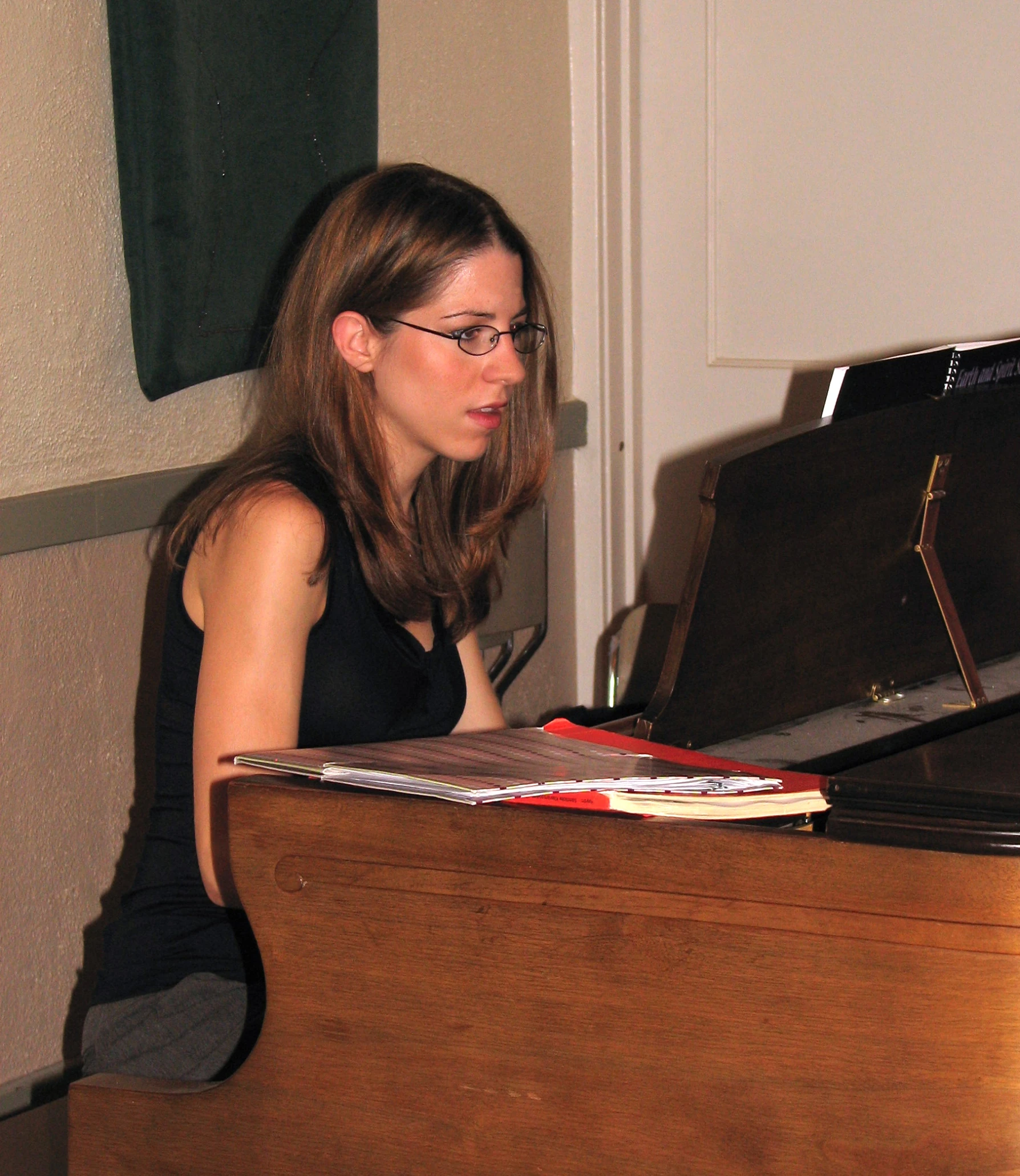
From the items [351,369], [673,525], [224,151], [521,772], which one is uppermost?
[224,151]

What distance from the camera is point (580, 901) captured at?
93 cm

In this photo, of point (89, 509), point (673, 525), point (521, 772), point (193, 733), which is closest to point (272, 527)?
point (193, 733)

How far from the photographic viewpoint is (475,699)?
1.66 meters

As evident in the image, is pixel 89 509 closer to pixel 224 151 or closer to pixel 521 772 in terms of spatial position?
pixel 224 151

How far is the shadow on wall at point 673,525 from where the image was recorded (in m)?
2.64

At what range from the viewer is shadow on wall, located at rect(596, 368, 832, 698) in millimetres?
2643

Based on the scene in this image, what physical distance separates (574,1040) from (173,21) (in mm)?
1362

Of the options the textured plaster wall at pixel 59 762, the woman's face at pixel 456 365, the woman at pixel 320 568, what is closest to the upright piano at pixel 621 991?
the woman at pixel 320 568

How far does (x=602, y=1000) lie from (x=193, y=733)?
0.57 meters

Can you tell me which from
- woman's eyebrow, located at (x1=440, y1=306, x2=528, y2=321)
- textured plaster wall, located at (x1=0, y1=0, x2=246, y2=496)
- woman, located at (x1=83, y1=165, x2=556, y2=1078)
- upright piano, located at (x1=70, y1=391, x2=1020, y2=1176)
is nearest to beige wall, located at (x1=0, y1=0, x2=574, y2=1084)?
textured plaster wall, located at (x1=0, y1=0, x2=246, y2=496)

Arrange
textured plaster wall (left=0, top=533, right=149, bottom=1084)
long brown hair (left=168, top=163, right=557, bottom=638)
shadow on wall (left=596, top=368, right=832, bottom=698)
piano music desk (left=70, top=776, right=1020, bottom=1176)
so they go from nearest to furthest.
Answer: piano music desk (left=70, top=776, right=1020, bottom=1176) → long brown hair (left=168, top=163, right=557, bottom=638) → textured plaster wall (left=0, top=533, right=149, bottom=1084) → shadow on wall (left=596, top=368, right=832, bottom=698)

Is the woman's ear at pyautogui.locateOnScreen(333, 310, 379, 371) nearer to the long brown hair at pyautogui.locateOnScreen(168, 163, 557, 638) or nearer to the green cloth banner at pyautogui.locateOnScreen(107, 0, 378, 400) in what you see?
the long brown hair at pyautogui.locateOnScreen(168, 163, 557, 638)

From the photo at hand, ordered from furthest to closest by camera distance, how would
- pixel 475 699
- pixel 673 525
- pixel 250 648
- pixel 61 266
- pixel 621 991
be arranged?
pixel 673 525, pixel 61 266, pixel 475 699, pixel 250 648, pixel 621 991

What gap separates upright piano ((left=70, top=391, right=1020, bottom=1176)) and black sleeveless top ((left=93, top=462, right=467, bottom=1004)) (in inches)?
8.9
